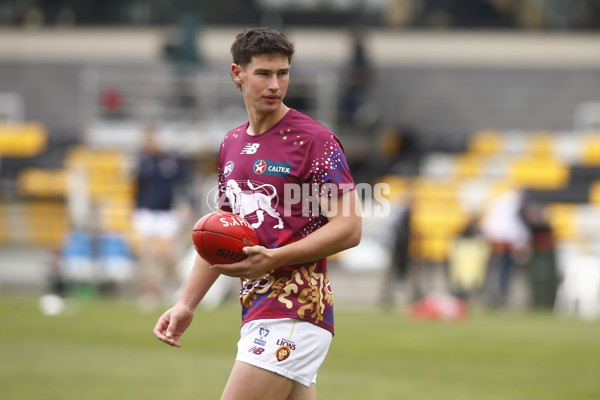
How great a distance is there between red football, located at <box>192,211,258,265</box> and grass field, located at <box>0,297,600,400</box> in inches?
181

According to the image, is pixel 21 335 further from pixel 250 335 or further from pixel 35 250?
pixel 35 250

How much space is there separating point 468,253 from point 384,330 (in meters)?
5.92

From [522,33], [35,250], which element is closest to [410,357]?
[35,250]

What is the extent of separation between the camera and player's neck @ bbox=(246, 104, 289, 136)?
478cm

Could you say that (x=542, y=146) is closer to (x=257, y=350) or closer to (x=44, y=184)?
(x=44, y=184)

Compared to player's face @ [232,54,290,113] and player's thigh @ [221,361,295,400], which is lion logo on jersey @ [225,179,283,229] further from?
player's thigh @ [221,361,295,400]

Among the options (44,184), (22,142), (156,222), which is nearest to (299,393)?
(156,222)

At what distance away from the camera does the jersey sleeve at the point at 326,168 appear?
183 inches

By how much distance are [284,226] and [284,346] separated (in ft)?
1.87

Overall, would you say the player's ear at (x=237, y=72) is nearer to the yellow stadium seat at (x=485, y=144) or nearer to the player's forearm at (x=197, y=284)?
the player's forearm at (x=197, y=284)

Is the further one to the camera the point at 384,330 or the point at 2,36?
the point at 2,36

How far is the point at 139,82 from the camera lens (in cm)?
2977

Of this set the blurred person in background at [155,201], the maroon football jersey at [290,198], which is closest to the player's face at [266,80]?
the maroon football jersey at [290,198]

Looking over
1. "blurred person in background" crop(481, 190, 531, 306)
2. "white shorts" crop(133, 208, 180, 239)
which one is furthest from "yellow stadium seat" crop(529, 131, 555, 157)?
"white shorts" crop(133, 208, 180, 239)
